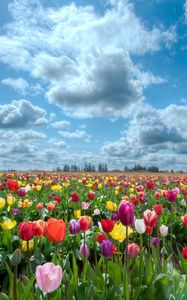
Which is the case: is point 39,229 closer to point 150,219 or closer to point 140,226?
point 140,226

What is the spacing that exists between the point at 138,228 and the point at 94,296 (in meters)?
0.70

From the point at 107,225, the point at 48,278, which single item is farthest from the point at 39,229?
the point at 48,278

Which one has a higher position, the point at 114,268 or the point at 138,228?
the point at 138,228

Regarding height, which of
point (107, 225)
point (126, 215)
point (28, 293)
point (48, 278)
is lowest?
point (28, 293)

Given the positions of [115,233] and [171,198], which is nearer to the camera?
[115,233]

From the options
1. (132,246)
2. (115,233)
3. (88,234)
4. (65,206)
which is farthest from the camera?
(65,206)

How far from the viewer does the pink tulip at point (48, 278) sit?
1.99 metres

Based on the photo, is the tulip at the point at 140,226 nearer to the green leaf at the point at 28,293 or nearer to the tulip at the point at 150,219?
the tulip at the point at 150,219

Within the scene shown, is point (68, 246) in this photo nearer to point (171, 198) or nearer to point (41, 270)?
point (171, 198)

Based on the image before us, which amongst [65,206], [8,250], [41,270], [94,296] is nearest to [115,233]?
[94,296]

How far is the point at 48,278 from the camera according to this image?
1993mm

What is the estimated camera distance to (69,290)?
283 centimetres

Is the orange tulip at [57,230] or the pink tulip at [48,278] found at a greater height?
the orange tulip at [57,230]

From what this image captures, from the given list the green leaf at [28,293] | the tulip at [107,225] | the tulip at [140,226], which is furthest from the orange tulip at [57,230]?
the tulip at [140,226]
